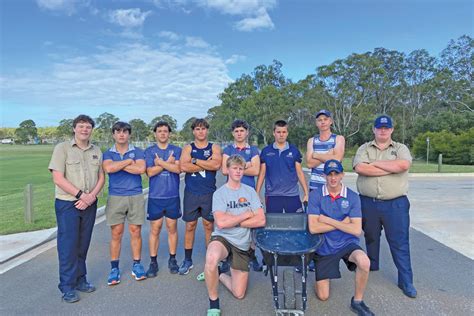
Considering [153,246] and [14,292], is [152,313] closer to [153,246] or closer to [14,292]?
[153,246]

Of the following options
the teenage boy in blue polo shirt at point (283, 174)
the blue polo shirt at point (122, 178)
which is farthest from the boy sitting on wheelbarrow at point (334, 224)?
the blue polo shirt at point (122, 178)

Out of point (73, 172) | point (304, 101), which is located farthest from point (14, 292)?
point (304, 101)

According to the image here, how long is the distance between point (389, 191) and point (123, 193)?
10.4 ft

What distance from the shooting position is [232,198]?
3736mm

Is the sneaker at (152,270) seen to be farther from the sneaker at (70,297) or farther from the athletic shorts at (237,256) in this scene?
the athletic shorts at (237,256)

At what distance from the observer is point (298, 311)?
3205 millimetres

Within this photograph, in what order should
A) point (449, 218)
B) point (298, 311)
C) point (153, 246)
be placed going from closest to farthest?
1. point (298, 311)
2. point (153, 246)
3. point (449, 218)

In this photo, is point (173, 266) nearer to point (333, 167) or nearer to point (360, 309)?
point (360, 309)

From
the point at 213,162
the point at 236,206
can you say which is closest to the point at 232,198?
the point at 236,206

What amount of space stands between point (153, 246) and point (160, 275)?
14.6 inches

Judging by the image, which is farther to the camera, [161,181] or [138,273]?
[161,181]

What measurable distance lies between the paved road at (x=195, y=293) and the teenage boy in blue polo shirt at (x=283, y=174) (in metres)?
0.95

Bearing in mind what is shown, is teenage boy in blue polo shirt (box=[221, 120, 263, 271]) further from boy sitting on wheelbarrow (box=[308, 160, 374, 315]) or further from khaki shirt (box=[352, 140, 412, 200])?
khaki shirt (box=[352, 140, 412, 200])

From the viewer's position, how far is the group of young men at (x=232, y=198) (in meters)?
3.58
